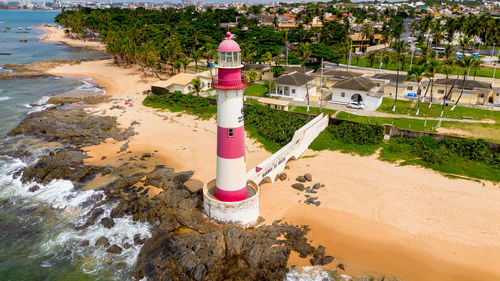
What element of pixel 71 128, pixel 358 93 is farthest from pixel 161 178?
pixel 358 93

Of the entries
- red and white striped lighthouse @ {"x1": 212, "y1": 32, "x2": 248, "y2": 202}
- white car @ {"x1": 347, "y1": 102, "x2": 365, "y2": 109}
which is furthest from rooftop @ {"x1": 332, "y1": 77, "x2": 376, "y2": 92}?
red and white striped lighthouse @ {"x1": 212, "y1": 32, "x2": 248, "y2": 202}

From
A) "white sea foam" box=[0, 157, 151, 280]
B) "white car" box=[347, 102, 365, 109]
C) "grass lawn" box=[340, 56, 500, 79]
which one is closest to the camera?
"white sea foam" box=[0, 157, 151, 280]

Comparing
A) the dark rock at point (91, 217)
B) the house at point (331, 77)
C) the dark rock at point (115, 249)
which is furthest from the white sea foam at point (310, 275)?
the house at point (331, 77)

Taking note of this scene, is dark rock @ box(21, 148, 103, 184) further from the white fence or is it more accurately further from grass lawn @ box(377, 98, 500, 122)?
grass lawn @ box(377, 98, 500, 122)

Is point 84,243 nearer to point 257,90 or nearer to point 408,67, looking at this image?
point 257,90

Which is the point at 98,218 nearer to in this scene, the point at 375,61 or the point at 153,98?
the point at 153,98

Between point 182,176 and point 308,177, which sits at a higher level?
point 308,177
